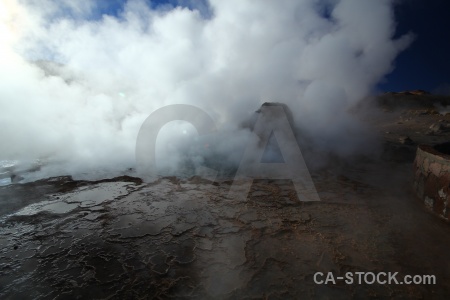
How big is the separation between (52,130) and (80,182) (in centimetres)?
495

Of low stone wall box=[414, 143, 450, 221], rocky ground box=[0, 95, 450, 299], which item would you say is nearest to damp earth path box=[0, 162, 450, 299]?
rocky ground box=[0, 95, 450, 299]

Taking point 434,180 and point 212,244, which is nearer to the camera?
point 212,244

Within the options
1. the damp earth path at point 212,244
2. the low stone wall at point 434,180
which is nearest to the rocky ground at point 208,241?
the damp earth path at point 212,244

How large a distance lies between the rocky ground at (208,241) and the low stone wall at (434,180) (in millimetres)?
181

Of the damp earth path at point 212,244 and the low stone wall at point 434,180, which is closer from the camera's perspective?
the damp earth path at point 212,244

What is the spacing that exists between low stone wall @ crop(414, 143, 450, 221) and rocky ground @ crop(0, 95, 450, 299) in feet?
0.59

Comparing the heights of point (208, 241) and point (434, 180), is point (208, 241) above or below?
below

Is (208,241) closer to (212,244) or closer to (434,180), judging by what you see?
(212,244)

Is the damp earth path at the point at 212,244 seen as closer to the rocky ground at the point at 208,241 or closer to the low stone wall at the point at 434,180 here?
the rocky ground at the point at 208,241

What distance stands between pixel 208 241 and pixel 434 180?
3.80m

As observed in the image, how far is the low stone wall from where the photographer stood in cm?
359

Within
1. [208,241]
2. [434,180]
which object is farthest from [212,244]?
[434,180]

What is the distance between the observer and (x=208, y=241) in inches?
126

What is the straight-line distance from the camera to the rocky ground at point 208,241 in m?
2.39
